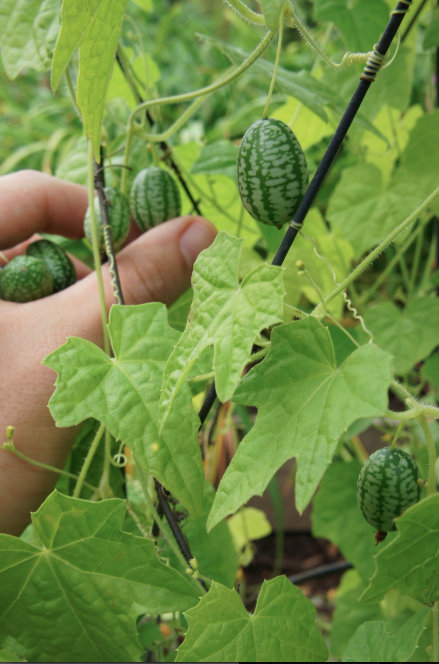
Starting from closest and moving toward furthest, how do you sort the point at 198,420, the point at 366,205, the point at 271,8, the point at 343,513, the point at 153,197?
the point at 271,8 → the point at 198,420 → the point at 153,197 → the point at 366,205 → the point at 343,513

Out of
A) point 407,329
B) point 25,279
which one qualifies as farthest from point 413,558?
point 407,329

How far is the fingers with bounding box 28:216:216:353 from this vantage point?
2.88ft

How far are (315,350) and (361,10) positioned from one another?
778 millimetres

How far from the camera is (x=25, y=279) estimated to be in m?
0.93

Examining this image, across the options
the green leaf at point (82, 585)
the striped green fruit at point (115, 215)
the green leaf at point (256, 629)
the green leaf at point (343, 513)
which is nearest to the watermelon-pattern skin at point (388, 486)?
the green leaf at point (256, 629)

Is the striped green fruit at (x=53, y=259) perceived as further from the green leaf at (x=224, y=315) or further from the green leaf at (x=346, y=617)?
the green leaf at (x=346, y=617)

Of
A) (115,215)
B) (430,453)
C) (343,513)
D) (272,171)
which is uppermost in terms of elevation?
(272,171)

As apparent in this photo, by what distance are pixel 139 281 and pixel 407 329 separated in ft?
2.10

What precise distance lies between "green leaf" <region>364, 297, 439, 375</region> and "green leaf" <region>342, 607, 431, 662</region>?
65 centimetres

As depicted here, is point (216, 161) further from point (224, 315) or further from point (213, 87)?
point (224, 315)

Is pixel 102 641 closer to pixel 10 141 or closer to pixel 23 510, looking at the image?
pixel 23 510

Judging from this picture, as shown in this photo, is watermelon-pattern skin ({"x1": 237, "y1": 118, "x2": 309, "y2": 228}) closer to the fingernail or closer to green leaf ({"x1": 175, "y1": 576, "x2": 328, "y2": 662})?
the fingernail

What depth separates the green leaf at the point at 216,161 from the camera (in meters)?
1.07

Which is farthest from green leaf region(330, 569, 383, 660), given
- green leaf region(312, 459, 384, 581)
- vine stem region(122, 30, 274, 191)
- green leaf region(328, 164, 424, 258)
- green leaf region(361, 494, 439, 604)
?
vine stem region(122, 30, 274, 191)
